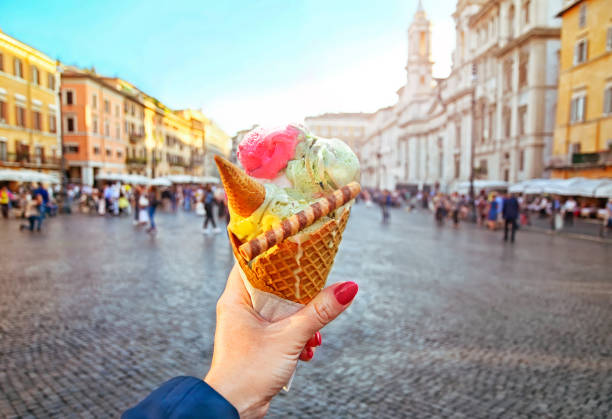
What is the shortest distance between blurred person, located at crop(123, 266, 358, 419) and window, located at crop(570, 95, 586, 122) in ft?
95.5

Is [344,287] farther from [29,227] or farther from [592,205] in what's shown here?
[592,205]

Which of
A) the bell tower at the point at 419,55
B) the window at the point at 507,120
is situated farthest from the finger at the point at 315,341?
the bell tower at the point at 419,55

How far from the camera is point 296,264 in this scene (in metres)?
1.29

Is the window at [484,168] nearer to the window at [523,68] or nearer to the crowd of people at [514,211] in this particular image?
the window at [523,68]

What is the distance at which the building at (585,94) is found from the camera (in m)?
22.5

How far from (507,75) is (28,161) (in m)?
37.9

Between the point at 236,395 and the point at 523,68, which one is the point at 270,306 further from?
the point at 523,68

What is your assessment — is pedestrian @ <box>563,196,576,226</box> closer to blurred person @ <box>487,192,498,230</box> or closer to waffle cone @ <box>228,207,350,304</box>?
blurred person @ <box>487,192,498,230</box>

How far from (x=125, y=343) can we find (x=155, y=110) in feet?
185

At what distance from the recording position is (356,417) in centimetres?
338

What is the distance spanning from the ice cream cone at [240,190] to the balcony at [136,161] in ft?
166

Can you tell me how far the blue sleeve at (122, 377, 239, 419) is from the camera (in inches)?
40.8

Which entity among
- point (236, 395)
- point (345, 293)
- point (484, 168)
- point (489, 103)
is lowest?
point (236, 395)

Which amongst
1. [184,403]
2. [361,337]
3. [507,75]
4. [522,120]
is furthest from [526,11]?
[184,403]
